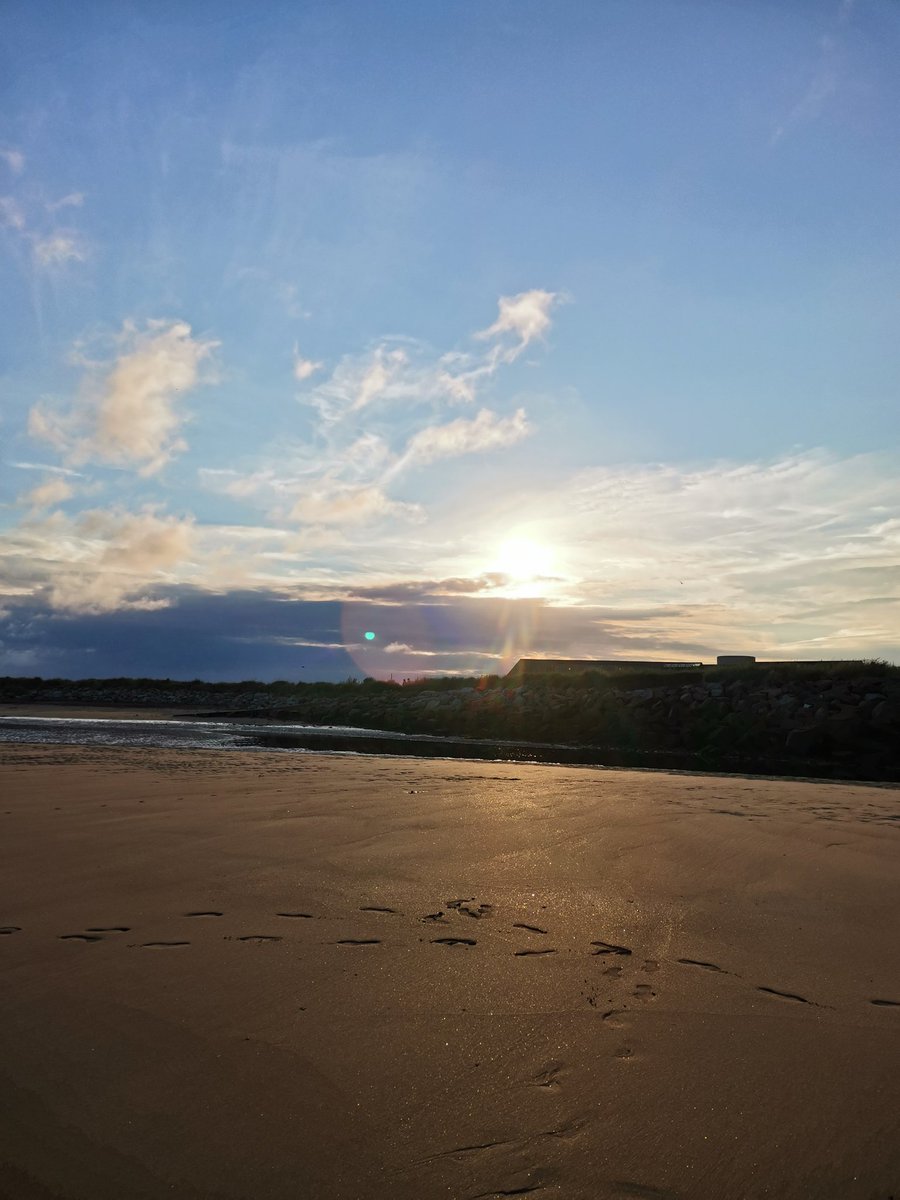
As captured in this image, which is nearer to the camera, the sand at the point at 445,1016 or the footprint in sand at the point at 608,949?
the sand at the point at 445,1016

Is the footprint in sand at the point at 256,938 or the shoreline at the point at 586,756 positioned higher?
the footprint in sand at the point at 256,938

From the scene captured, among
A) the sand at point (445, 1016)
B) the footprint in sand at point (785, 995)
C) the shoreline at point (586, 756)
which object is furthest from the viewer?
the shoreline at point (586, 756)

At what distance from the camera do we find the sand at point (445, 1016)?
1885 mm

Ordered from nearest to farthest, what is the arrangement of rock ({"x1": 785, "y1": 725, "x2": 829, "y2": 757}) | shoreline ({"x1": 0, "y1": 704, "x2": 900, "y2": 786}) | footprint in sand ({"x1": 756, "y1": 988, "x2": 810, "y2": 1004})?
footprint in sand ({"x1": 756, "y1": 988, "x2": 810, "y2": 1004})
shoreline ({"x1": 0, "y1": 704, "x2": 900, "y2": 786})
rock ({"x1": 785, "y1": 725, "x2": 829, "y2": 757})

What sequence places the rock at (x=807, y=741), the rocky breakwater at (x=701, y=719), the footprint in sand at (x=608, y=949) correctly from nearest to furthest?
the footprint in sand at (x=608, y=949) < the rocky breakwater at (x=701, y=719) < the rock at (x=807, y=741)

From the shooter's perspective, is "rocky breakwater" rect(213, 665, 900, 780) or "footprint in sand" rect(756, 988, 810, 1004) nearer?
"footprint in sand" rect(756, 988, 810, 1004)

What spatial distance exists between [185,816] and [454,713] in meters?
18.6

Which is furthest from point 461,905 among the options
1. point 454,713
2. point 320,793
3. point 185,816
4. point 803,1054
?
point 454,713

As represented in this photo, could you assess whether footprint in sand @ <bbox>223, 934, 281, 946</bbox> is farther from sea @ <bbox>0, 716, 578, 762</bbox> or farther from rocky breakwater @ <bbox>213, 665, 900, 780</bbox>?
rocky breakwater @ <bbox>213, 665, 900, 780</bbox>

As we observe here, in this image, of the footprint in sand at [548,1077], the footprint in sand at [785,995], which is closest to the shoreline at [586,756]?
the footprint in sand at [785,995]

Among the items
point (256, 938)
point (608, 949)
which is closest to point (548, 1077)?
point (608, 949)

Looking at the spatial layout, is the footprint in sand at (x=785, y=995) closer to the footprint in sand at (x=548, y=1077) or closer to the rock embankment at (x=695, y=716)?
the footprint in sand at (x=548, y=1077)

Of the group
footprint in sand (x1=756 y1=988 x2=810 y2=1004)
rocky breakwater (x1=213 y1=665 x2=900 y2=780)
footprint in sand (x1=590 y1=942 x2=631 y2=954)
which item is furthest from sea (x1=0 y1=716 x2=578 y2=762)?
footprint in sand (x1=756 y1=988 x2=810 y2=1004)

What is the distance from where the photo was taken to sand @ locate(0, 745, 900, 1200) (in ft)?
6.18
